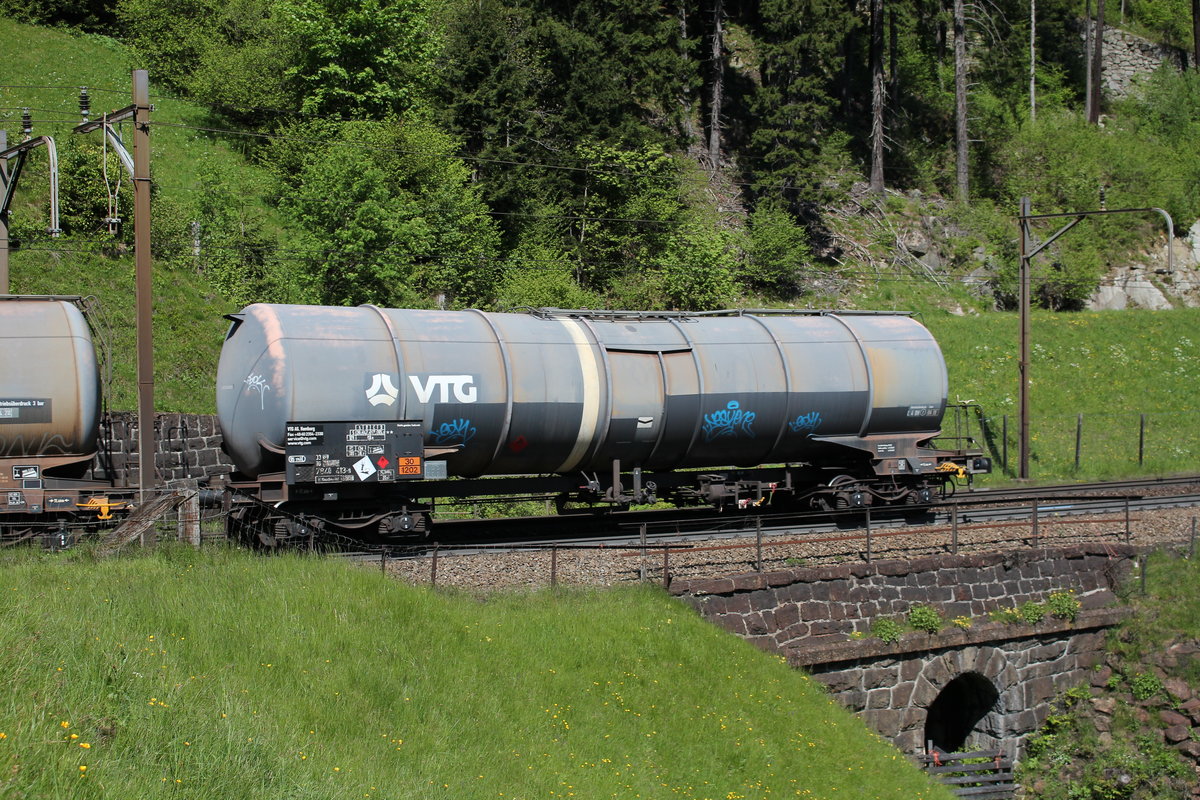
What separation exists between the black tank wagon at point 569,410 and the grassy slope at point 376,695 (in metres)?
2.29

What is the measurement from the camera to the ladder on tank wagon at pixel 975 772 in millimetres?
16094

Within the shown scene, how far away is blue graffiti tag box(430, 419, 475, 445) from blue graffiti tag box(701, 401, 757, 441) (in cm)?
441

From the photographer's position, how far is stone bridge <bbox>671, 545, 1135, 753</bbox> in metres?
15.2

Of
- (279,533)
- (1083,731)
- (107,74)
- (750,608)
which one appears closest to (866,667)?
(750,608)

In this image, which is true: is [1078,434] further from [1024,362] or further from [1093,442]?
[1024,362]

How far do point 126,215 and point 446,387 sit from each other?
1885 cm

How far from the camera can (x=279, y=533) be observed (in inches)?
619

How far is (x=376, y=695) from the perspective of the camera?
10.7 metres

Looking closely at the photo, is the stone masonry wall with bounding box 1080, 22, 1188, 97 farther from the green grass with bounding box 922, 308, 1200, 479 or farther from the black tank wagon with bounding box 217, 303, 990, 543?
the black tank wagon with bounding box 217, 303, 990, 543

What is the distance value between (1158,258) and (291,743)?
5222cm

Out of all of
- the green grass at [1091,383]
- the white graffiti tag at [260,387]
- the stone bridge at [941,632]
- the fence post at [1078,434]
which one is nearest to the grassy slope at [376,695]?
the stone bridge at [941,632]

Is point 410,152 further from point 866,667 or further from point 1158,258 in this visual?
point 1158,258

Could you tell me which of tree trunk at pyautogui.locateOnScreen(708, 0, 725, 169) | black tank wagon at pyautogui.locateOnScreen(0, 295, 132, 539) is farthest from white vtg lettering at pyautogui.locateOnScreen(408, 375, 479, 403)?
tree trunk at pyautogui.locateOnScreen(708, 0, 725, 169)

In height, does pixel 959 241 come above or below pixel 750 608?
above
